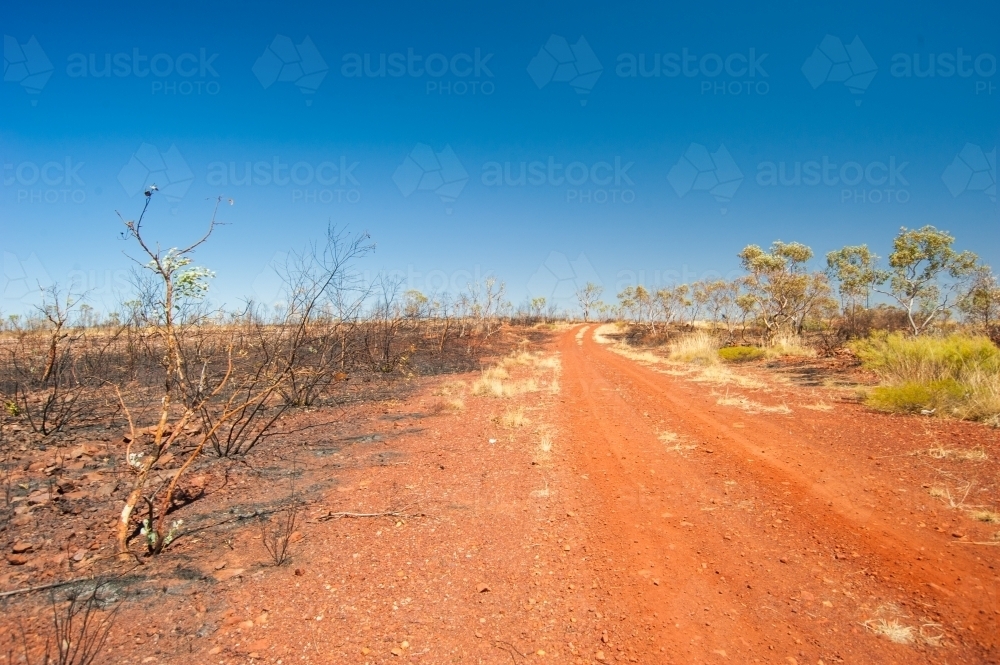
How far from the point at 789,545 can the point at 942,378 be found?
21.1 feet

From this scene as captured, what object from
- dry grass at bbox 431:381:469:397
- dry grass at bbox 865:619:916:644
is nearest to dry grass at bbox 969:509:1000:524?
dry grass at bbox 865:619:916:644

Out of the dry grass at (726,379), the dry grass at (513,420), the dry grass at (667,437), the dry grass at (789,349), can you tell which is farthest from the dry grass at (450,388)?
the dry grass at (789,349)

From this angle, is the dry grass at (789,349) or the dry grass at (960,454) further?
the dry grass at (789,349)

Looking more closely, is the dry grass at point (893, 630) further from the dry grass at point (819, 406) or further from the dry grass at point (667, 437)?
the dry grass at point (819, 406)

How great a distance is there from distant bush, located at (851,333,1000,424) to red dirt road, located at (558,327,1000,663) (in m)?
0.55

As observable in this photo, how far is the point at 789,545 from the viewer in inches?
142

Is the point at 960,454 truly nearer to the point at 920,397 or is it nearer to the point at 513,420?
the point at 920,397

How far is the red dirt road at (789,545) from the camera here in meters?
2.57

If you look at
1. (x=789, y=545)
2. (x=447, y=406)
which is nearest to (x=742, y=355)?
(x=447, y=406)

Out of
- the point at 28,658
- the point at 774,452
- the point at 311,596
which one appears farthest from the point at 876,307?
the point at 28,658

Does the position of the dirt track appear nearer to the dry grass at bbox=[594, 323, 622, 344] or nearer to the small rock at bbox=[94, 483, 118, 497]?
the small rock at bbox=[94, 483, 118, 497]

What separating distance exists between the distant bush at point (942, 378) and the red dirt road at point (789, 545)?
55 centimetres

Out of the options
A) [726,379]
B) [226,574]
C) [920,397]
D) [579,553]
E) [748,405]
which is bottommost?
[579,553]

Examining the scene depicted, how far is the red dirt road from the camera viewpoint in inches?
101
